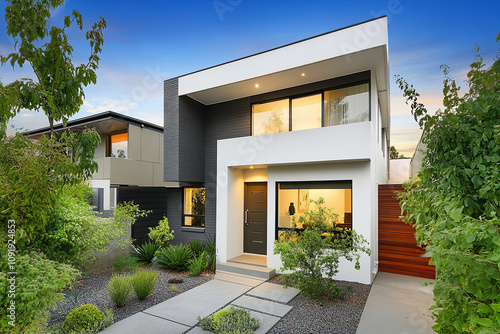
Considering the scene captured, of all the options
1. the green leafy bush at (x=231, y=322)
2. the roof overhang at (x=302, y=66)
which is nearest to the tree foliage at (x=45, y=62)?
the green leafy bush at (x=231, y=322)

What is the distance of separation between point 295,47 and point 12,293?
698cm

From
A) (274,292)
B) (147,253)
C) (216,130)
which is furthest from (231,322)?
(216,130)

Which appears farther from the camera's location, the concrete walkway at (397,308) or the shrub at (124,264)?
the shrub at (124,264)

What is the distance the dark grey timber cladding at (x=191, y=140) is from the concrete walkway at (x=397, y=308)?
6.29 meters

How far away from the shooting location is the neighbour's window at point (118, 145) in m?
12.1

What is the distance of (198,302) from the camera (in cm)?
525

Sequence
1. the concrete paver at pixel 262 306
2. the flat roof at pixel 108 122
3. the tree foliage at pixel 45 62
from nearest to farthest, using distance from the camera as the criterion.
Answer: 1. the tree foliage at pixel 45 62
2. the concrete paver at pixel 262 306
3. the flat roof at pixel 108 122

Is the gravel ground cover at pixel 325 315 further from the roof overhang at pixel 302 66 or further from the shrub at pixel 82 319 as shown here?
the roof overhang at pixel 302 66

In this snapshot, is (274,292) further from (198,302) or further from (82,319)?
(82,319)

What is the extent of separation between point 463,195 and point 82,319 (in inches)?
204

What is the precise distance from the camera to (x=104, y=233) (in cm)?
603

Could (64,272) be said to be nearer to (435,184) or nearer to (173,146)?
(435,184)

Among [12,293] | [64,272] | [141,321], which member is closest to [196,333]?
[141,321]

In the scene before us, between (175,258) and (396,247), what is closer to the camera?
(396,247)
